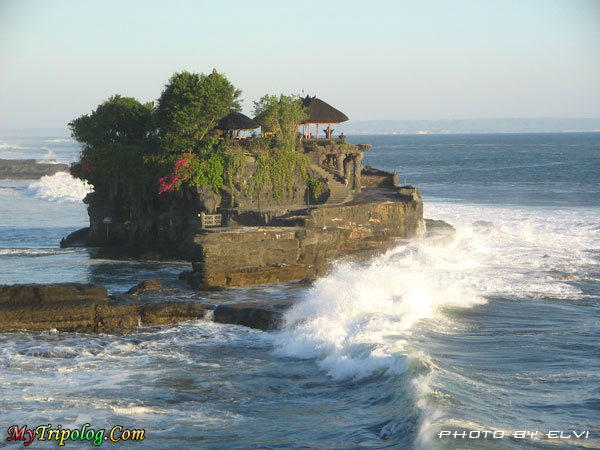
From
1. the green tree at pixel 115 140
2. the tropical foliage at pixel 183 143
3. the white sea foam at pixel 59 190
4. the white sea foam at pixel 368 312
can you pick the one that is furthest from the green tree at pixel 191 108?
the white sea foam at pixel 59 190

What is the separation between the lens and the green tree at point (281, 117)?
108 feet

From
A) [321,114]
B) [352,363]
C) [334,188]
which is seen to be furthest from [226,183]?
[352,363]

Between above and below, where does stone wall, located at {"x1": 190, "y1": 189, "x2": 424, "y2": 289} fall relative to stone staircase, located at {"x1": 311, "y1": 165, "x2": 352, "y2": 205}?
below

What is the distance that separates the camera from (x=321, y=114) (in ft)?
122

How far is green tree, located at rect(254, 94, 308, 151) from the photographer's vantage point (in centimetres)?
3306

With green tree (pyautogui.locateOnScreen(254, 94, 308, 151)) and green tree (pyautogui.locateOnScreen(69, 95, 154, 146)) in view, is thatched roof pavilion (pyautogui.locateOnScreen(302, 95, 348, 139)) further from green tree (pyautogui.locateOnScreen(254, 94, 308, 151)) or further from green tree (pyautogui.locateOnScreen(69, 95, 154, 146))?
green tree (pyautogui.locateOnScreen(69, 95, 154, 146))

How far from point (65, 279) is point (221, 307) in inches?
A: 343

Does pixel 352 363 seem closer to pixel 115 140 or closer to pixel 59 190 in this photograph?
pixel 115 140

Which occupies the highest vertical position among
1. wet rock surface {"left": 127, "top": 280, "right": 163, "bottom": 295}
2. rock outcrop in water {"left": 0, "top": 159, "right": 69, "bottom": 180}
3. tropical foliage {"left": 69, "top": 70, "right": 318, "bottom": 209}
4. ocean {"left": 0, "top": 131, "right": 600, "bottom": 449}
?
tropical foliage {"left": 69, "top": 70, "right": 318, "bottom": 209}

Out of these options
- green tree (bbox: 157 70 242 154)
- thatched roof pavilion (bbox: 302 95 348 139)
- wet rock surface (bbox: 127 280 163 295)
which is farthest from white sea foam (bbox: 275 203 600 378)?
green tree (bbox: 157 70 242 154)

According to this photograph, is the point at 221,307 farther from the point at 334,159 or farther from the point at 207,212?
the point at 334,159

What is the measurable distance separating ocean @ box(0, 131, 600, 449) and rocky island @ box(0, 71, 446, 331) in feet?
6.04

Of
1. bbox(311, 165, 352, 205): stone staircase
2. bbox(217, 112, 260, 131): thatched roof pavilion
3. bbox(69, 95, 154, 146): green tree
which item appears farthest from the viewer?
bbox(69, 95, 154, 146): green tree

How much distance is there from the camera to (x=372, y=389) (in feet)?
47.1
